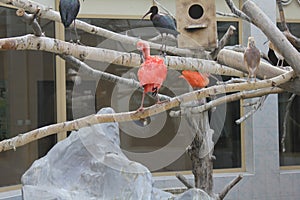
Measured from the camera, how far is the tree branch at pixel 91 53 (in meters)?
1.79

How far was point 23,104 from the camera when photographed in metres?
5.02

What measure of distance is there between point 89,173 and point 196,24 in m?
1.95

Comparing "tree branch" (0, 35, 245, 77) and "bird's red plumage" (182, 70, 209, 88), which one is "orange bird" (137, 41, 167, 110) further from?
"bird's red plumage" (182, 70, 209, 88)

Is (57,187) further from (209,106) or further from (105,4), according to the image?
(105,4)

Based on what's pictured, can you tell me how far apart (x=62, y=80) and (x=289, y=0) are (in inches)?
107

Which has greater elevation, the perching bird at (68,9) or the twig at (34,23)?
the perching bird at (68,9)

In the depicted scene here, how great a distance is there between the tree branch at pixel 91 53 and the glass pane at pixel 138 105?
8.61 feet

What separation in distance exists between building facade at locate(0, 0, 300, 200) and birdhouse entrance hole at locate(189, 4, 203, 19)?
1.99 metres

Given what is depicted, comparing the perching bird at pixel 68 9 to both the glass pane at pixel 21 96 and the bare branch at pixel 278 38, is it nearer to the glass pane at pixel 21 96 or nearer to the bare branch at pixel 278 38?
the bare branch at pixel 278 38

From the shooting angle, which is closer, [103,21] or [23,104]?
[23,104]

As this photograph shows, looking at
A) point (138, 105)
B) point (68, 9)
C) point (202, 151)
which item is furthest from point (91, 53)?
point (138, 105)

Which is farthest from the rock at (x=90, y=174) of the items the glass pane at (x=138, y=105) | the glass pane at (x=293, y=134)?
the glass pane at (x=293, y=134)

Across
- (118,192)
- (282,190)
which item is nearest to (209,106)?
(118,192)

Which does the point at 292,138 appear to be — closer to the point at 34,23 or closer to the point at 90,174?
the point at 90,174
